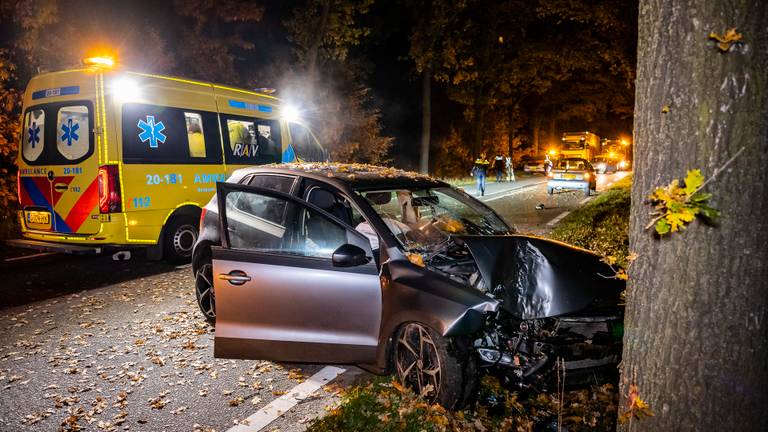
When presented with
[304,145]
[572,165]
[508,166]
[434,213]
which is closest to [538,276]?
[434,213]

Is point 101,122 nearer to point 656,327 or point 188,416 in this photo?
point 188,416

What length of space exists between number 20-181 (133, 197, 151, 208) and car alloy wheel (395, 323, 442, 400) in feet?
18.1

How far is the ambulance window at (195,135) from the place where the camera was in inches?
332

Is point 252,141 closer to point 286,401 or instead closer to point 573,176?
point 286,401

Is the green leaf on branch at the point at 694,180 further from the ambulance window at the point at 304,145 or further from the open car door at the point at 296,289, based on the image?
the ambulance window at the point at 304,145

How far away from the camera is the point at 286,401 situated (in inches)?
146

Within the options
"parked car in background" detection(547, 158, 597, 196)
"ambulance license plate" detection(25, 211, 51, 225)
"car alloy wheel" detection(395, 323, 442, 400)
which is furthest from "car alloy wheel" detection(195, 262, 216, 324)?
"parked car in background" detection(547, 158, 597, 196)

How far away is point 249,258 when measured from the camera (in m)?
3.90

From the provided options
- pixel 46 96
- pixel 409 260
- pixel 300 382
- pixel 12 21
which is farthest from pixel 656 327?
pixel 12 21

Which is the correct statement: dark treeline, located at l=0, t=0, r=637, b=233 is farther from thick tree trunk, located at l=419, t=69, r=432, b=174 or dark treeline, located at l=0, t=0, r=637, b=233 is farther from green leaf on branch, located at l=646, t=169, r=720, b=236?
green leaf on branch, located at l=646, t=169, r=720, b=236

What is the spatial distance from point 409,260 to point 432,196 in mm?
1393

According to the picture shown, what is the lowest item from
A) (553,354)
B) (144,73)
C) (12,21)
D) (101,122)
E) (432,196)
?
(553,354)

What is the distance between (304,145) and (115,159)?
439 cm

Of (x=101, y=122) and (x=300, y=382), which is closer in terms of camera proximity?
(x=300, y=382)
